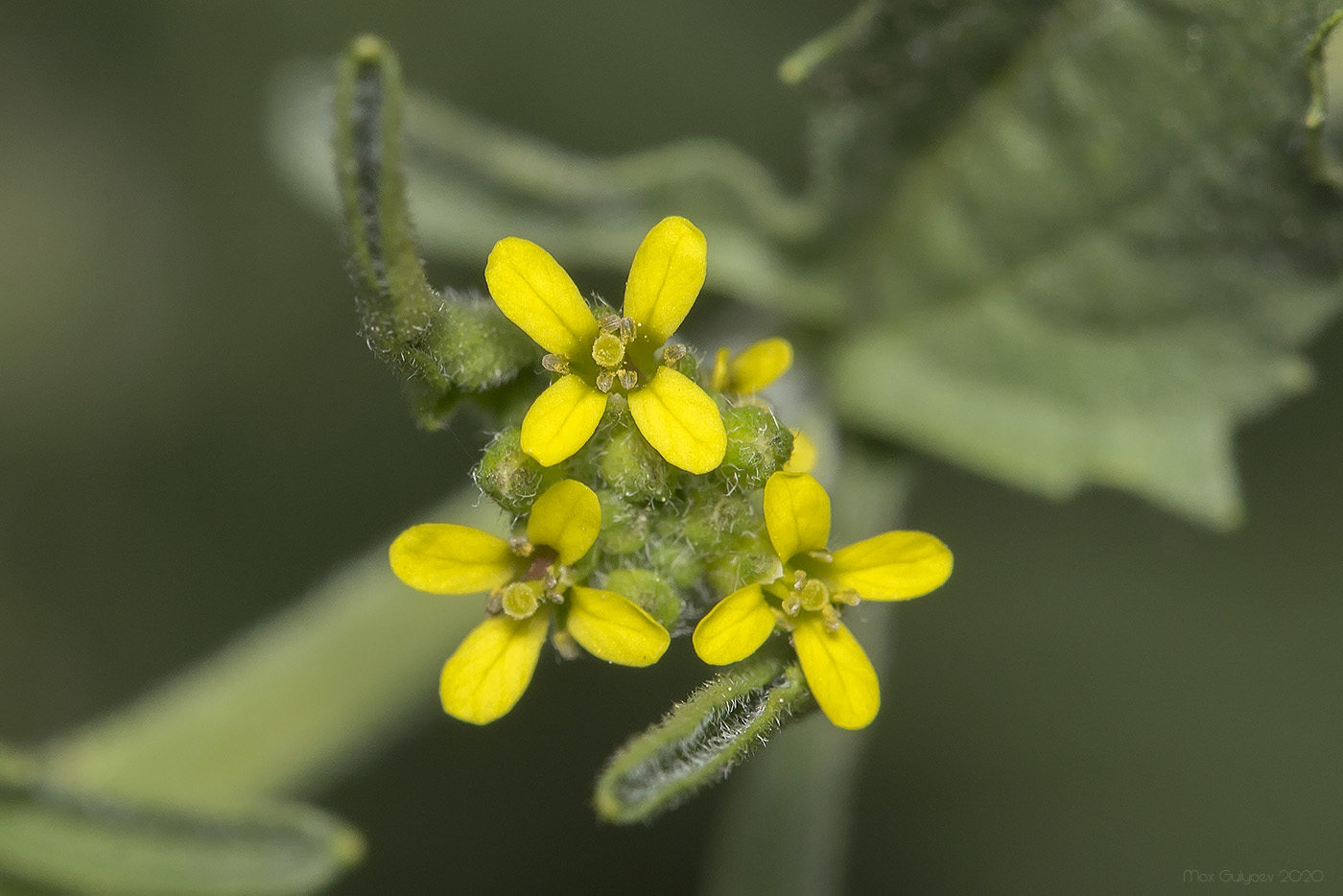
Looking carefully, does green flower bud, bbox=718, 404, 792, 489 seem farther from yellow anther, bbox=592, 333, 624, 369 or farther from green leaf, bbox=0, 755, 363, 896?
green leaf, bbox=0, 755, 363, 896

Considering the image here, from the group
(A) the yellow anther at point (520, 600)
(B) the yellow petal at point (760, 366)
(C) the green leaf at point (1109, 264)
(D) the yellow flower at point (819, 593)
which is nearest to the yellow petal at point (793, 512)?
(D) the yellow flower at point (819, 593)

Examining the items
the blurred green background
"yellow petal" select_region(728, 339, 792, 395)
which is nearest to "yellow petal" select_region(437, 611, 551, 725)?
"yellow petal" select_region(728, 339, 792, 395)

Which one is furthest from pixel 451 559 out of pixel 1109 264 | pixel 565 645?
pixel 1109 264

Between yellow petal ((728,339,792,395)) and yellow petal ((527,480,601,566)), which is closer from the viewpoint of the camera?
yellow petal ((527,480,601,566))

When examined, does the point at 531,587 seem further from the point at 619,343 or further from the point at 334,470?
the point at 334,470

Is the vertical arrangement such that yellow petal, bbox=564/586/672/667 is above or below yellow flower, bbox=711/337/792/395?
below
